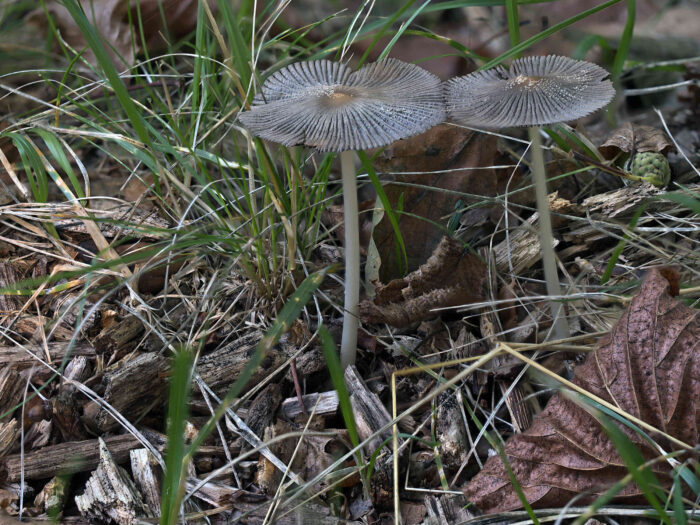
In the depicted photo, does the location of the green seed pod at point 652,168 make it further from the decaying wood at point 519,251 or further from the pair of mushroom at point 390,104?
the pair of mushroom at point 390,104

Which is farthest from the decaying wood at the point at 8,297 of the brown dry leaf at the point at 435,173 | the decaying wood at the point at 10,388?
the brown dry leaf at the point at 435,173

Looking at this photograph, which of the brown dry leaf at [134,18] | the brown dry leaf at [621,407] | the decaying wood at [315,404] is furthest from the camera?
the brown dry leaf at [134,18]

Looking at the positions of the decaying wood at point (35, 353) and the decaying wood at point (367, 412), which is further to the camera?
the decaying wood at point (35, 353)

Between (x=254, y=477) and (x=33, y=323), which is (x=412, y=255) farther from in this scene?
(x=33, y=323)

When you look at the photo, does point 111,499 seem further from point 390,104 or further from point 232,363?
point 390,104

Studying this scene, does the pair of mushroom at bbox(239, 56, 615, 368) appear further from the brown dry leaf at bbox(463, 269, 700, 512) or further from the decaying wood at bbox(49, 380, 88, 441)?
the decaying wood at bbox(49, 380, 88, 441)
